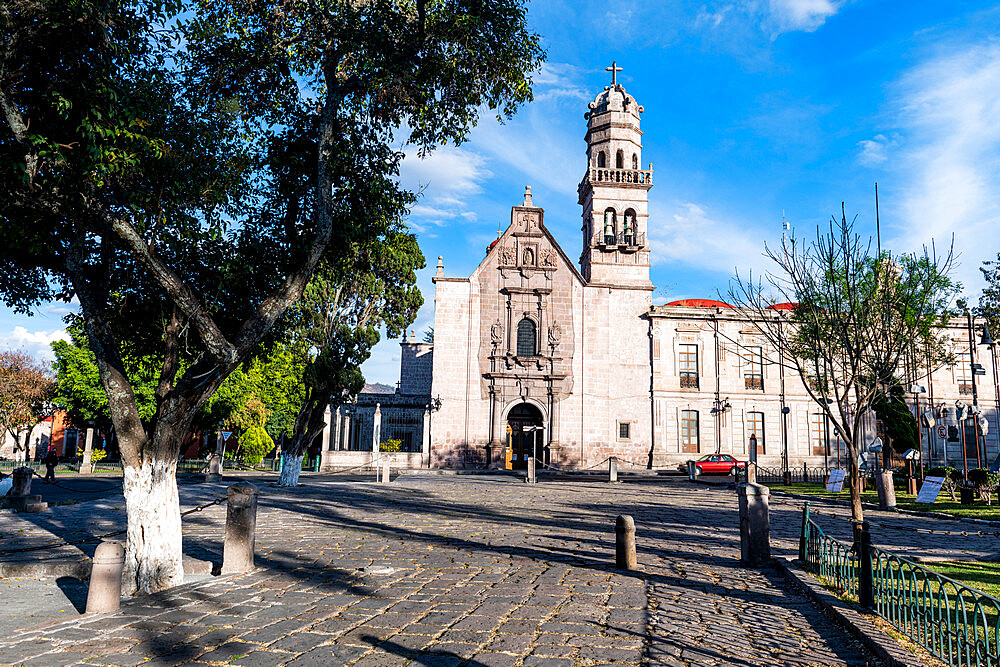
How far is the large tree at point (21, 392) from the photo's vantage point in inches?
1534

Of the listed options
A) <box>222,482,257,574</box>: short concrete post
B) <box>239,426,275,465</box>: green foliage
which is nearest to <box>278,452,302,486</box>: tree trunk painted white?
<box>222,482,257,574</box>: short concrete post

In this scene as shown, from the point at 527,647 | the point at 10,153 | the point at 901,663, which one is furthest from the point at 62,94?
the point at 901,663

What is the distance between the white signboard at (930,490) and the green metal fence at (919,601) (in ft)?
37.8

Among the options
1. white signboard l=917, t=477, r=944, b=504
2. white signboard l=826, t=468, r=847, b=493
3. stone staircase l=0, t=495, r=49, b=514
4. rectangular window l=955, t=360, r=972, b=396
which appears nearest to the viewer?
stone staircase l=0, t=495, r=49, b=514

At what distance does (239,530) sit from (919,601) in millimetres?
8338

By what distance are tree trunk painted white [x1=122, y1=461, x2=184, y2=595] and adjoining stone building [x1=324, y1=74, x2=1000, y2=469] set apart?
26.0m

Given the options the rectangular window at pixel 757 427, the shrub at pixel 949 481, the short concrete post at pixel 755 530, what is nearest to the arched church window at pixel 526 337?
the rectangular window at pixel 757 427

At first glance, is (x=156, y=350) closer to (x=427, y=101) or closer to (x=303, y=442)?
(x=427, y=101)

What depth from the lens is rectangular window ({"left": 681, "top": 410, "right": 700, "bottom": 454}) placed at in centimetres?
3506

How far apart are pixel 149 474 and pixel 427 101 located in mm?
6702

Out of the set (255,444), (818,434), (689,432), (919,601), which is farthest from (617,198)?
(919,601)

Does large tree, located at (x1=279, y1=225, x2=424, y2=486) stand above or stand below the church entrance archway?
above

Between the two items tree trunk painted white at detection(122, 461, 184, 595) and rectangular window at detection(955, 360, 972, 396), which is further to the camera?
rectangular window at detection(955, 360, 972, 396)

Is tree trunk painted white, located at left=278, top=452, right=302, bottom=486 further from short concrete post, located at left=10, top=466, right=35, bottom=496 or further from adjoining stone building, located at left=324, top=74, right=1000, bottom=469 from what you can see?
adjoining stone building, located at left=324, top=74, right=1000, bottom=469
